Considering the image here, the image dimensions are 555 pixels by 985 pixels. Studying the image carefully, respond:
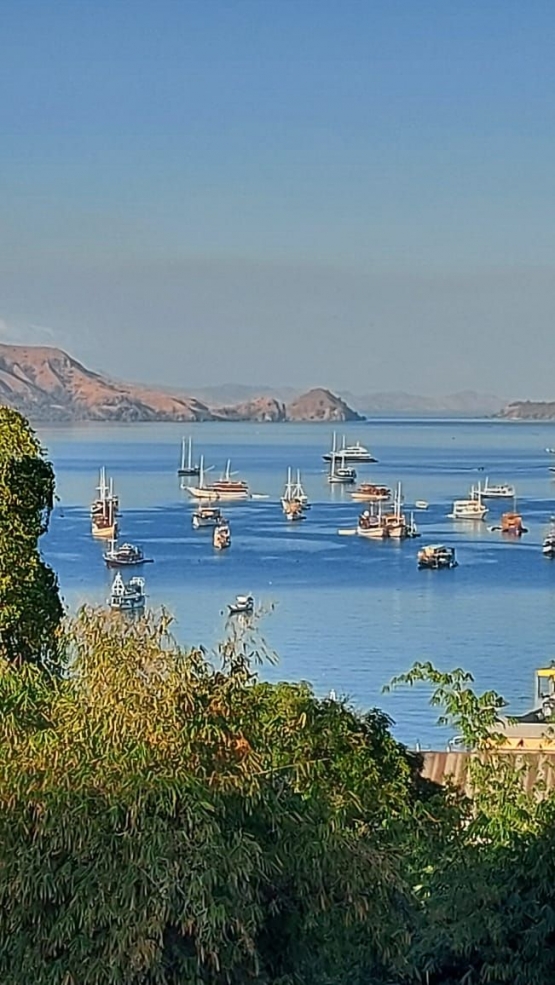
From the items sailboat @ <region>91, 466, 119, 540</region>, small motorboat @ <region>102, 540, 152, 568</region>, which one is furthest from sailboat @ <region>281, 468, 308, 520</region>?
small motorboat @ <region>102, 540, 152, 568</region>

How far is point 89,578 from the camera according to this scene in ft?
103

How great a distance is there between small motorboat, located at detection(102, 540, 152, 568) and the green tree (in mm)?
25183

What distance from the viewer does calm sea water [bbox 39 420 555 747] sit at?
2200cm

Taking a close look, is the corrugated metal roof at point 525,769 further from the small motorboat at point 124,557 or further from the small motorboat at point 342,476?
the small motorboat at point 342,476

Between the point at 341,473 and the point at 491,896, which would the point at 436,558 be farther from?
the point at 491,896

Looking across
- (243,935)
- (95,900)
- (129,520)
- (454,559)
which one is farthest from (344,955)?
(129,520)

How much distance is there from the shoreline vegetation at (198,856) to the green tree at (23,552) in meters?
1.18

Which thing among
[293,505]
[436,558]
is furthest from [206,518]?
[436,558]

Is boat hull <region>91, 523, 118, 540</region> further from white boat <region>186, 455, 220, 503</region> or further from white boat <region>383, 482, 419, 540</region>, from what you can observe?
white boat <region>186, 455, 220, 503</region>

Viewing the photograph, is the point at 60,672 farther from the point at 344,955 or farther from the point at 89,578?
the point at 89,578

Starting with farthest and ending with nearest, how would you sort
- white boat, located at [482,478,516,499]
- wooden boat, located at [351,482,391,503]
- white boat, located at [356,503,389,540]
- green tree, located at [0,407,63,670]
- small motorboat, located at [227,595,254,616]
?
1. white boat, located at [482,478,516,499]
2. wooden boat, located at [351,482,391,503]
3. white boat, located at [356,503,389,540]
4. small motorboat, located at [227,595,254,616]
5. green tree, located at [0,407,63,670]

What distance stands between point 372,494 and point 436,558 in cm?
1509

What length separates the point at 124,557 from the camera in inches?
1276

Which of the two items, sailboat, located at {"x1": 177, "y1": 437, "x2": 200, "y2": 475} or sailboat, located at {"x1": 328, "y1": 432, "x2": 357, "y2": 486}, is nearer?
sailboat, located at {"x1": 177, "y1": 437, "x2": 200, "y2": 475}
